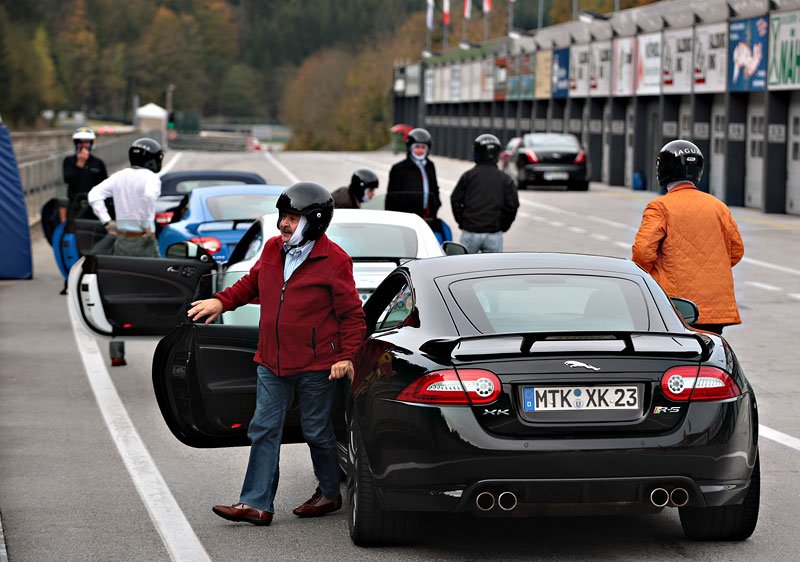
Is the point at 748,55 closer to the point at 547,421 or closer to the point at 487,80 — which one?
the point at 547,421

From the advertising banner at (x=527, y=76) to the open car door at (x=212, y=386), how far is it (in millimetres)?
59170

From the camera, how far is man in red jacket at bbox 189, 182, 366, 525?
22.0 feet

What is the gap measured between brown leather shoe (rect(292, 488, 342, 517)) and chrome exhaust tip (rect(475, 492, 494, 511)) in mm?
1309

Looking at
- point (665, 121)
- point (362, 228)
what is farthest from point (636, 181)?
point (362, 228)

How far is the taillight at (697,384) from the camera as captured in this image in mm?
6098

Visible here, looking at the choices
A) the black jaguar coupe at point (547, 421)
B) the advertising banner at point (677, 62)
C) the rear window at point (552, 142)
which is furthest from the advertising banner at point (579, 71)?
the black jaguar coupe at point (547, 421)

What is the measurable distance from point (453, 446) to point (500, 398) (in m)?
0.25

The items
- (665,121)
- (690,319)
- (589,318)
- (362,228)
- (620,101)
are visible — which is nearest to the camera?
(589,318)

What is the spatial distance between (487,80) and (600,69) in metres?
24.0

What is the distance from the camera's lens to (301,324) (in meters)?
6.73

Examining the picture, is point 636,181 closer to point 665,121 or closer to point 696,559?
point 665,121

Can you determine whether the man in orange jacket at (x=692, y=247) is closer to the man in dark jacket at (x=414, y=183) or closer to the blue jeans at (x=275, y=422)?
the blue jeans at (x=275, y=422)

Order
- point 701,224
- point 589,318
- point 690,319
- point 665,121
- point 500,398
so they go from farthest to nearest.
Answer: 1. point 665,121
2. point 701,224
3. point 690,319
4. point 589,318
5. point 500,398

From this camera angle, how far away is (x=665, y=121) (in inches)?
1797
